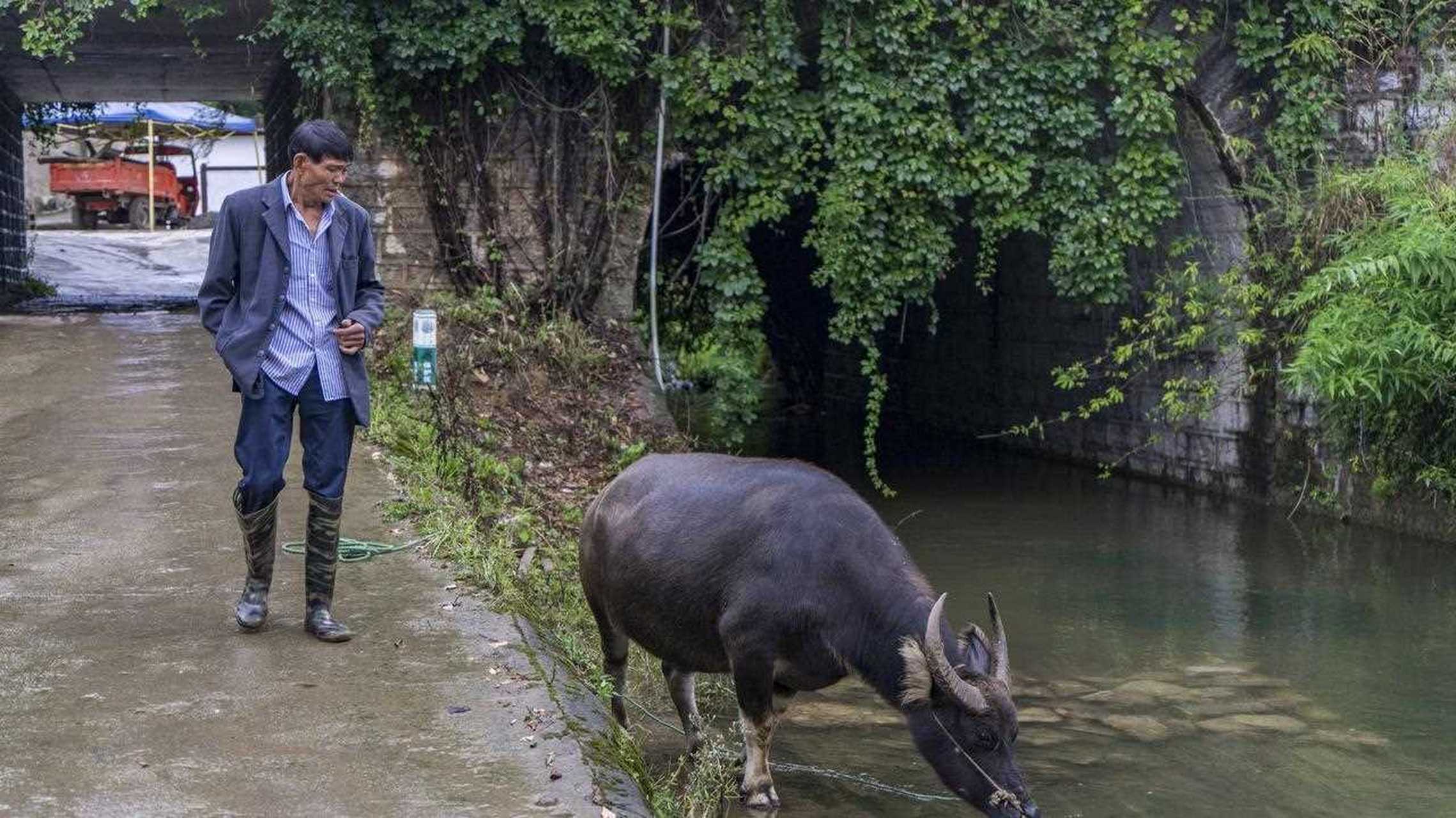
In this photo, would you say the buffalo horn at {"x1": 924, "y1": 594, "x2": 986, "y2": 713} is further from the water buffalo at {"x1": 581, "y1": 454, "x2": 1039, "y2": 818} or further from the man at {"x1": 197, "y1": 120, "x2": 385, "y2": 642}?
the man at {"x1": 197, "y1": 120, "x2": 385, "y2": 642}

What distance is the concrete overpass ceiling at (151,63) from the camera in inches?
503

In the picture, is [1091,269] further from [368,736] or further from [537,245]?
[368,736]

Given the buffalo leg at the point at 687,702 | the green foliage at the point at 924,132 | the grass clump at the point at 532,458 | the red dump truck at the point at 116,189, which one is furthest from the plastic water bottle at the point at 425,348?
the red dump truck at the point at 116,189

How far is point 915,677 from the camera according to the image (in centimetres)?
493

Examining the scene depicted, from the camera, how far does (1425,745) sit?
6.64 m

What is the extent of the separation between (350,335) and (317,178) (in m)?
0.56

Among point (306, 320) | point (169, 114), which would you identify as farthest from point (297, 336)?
point (169, 114)

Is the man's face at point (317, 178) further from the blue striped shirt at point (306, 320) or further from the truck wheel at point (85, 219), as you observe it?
the truck wheel at point (85, 219)

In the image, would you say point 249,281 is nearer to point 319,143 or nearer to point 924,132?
point 319,143

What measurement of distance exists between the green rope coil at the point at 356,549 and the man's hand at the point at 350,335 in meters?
1.52

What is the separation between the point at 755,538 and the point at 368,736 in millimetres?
1534

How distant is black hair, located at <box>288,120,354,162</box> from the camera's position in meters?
5.28

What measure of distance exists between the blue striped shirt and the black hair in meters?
0.21

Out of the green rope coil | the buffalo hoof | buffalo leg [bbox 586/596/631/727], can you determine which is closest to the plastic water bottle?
the green rope coil
